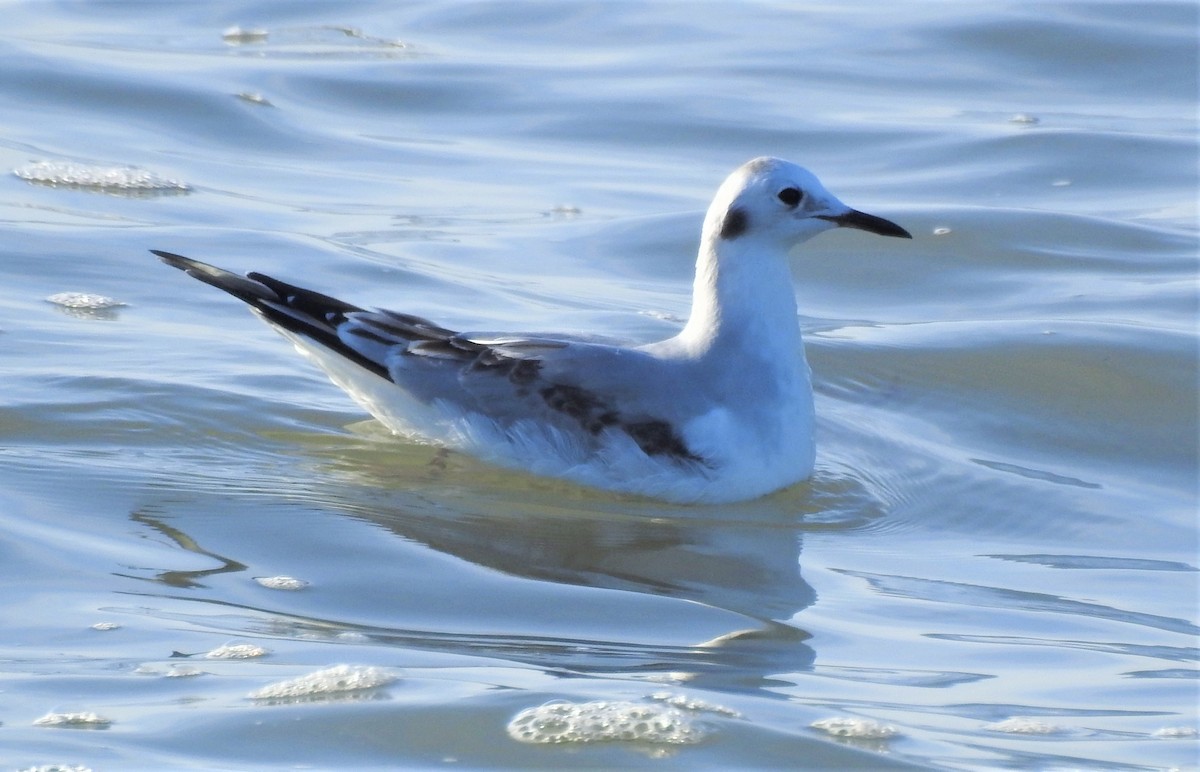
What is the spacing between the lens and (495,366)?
22.8ft

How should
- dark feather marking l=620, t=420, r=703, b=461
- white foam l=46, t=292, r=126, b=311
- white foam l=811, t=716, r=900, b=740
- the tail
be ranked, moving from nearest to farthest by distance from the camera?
white foam l=811, t=716, r=900, b=740 → dark feather marking l=620, t=420, r=703, b=461 → the tail → white foam l=46, t=292, r=126, b=311

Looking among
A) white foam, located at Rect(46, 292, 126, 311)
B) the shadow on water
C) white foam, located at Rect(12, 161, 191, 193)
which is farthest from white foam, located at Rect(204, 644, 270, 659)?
white foam, located at Rect(12, 161, 191, 193)

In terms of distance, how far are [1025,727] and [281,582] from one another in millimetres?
2244

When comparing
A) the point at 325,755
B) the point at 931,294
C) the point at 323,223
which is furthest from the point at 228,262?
the point at 325,755

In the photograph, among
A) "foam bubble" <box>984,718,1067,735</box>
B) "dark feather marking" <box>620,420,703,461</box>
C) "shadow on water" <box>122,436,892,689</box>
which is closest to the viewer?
"foam bubble" <box>984,718,1067,735</box>

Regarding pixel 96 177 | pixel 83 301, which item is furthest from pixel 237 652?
pixel 96 177

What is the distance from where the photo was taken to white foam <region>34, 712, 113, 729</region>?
4.30 m

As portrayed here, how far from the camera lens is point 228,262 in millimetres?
9367

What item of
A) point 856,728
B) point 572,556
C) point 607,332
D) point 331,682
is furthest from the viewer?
point 607,332

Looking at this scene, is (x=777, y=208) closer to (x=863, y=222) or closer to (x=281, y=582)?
(x=863, y=222)

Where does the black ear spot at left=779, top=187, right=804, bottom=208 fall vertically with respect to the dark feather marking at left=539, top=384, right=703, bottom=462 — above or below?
above

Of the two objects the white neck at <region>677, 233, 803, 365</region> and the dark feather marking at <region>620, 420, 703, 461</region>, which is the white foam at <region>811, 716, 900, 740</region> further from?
the white neck at <region>677, 233, 803, 365</region>

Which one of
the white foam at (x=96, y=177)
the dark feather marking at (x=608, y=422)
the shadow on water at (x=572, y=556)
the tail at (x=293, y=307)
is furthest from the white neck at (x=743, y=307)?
the white foam at (x=96, y=177)

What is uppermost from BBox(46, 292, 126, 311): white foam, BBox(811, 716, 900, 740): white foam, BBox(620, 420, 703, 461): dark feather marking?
BBox(46, 292, 126, 311): white foam
